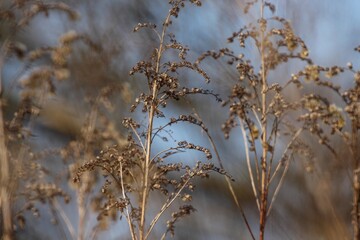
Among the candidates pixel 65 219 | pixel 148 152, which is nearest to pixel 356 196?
pixel 148 152

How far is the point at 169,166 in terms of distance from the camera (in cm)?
252

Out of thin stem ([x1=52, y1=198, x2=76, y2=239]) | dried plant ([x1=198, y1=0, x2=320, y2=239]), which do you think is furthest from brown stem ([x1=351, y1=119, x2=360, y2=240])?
thin stem ([x1=52, y1=198, x2=76, y2=239])

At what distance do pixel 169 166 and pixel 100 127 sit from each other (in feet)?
6.05

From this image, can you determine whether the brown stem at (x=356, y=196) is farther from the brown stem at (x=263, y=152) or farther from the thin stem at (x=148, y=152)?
the thin stem at (x=148, y=152)

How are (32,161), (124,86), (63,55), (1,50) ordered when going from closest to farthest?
1. (1,50)
2. (63,55)
3. (32,161)
4. (124,86)

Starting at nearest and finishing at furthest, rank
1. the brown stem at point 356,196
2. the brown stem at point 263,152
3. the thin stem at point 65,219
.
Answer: the brown stem at point 356,196 → the brown stem at point 263,152 → the thin stem at point 65,219

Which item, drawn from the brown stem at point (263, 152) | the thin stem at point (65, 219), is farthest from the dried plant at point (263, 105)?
the thin stem at point (65, 219)

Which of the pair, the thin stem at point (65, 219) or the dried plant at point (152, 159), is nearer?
the dried plant at point (152, 159)

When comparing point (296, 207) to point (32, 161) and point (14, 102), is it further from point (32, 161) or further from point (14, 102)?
point (14, 102)

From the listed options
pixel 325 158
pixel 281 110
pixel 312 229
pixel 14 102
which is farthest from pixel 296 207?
pixel 14 102

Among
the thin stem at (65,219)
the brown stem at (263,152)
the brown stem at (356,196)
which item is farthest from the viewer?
the thin stem at (65,219)

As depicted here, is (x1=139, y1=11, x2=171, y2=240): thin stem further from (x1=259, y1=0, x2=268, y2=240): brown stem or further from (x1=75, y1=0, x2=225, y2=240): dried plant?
(x1=259, y1=0, x2=268, y2=240): brown stem

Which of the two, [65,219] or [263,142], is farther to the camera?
[65,219]

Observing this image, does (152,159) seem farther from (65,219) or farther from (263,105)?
(65,219)
